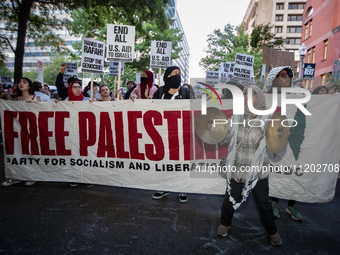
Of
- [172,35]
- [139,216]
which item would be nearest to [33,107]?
[139,216]

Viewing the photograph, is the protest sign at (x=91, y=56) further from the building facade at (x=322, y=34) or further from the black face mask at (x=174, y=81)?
the building facade at (x=322, y=34)

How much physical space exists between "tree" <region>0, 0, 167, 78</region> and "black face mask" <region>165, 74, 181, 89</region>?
8.30 meters

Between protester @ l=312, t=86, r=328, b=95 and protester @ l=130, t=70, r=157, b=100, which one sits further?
protester @ l=130, t=70, r=157, b=100

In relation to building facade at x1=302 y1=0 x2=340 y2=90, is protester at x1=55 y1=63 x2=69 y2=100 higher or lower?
lower

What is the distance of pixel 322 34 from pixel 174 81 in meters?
25.6

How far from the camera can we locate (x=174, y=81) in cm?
386

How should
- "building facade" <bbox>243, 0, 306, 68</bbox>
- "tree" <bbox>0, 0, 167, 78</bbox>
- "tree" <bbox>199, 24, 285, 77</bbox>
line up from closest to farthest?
"tree" <bbox>0, 0, 167, 78</bbox>
"tree" <bbox>199, 24, 285, 77</bbox>
"building facade" <bbox>243, 0, 306, 68</bbox>

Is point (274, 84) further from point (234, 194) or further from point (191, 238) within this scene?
point (191, 238)

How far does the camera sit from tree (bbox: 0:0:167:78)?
9.83 meters

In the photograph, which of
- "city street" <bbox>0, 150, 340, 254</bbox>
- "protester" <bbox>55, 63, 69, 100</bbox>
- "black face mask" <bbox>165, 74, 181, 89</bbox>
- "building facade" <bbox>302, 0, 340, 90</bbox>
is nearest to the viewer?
"city street" <bbox>0, 150, 340, 254</bbox>

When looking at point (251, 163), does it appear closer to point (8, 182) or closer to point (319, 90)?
point (319, 90)

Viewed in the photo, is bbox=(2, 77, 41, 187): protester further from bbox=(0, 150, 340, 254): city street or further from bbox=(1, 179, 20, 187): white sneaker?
bbox=(0, 150, 340, 254): city street

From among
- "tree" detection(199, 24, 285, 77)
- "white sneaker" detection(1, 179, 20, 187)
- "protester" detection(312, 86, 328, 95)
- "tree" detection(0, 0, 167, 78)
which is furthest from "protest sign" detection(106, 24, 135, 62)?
"tree" detection(199, 24, 285, 77)

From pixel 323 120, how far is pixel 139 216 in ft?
9.56
